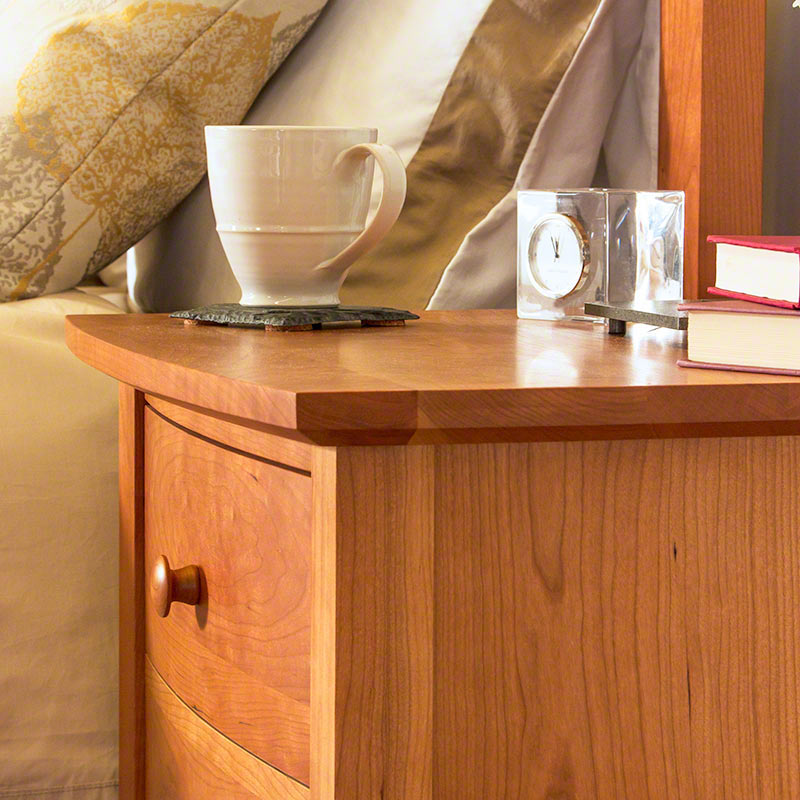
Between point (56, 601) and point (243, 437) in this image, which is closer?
point (243, 437)

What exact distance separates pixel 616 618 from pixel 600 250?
43cm

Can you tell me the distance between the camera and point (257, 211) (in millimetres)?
802

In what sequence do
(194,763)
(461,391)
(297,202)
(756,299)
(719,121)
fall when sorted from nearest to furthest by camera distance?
(461,391)
(756,299)
(194,763)
(297,202)
(719,121)

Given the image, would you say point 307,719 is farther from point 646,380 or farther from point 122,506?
point 122,506

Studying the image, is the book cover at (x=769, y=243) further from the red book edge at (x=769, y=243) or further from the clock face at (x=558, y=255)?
the clock face at (x=558, y=255)

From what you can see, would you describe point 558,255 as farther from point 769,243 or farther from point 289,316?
point 769,243

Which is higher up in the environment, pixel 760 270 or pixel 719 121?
pixel 719 121

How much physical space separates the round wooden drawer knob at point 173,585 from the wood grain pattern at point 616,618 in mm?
209

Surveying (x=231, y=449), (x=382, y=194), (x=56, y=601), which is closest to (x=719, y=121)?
(x=382, y=194)

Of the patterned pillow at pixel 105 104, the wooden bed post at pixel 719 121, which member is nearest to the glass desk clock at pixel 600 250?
the wooden bed post at pixel 719 121

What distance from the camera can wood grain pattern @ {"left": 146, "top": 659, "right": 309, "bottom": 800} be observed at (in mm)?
571

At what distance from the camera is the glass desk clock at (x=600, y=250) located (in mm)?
844

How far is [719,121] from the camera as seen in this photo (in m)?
0.96

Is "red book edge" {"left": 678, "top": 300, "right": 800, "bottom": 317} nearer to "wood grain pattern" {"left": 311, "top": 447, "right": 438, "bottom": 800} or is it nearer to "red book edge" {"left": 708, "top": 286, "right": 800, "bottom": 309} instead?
"red book edge" {"left": 708, "top": 286, "right": 800, "bottom": 309}
